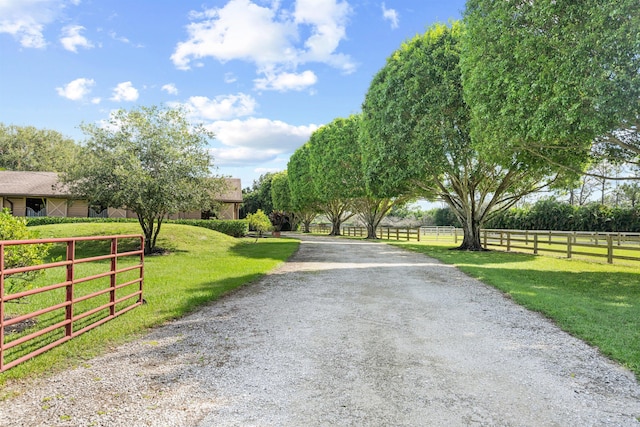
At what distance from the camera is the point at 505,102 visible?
11344mm

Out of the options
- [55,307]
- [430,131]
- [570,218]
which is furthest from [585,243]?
[570,218]

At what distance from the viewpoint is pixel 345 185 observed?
32219 mm

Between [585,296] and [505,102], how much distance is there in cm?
567

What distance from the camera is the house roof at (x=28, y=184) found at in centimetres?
2967

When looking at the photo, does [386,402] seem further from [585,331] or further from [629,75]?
[629,75]

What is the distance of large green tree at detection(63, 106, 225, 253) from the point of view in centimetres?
1502

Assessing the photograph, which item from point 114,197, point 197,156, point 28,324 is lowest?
point 28,324

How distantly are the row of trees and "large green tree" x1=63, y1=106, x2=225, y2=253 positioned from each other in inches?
353

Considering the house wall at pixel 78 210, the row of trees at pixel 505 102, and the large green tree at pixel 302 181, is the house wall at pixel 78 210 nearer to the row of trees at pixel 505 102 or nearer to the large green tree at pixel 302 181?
the large green tree at pixel 302 181

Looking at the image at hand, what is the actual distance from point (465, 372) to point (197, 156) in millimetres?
15211

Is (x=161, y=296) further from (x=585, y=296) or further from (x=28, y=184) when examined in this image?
(x=28, y=184)

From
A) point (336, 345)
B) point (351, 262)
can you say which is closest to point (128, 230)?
point (351, 262)

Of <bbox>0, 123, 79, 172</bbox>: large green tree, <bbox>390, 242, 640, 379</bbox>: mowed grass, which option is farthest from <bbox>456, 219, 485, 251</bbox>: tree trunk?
<bbox>0, 123, 79, 172</bbox>: large green tree

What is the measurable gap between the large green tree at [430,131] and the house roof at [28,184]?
22580 mm
